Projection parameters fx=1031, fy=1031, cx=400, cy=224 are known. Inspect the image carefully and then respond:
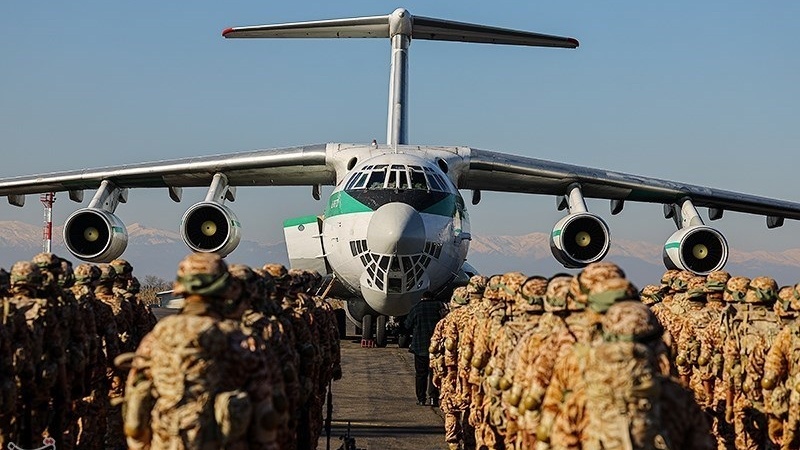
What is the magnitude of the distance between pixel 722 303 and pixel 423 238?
566cm

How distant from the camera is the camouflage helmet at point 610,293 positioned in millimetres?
4289

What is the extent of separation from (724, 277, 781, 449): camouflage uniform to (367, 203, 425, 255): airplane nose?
20.6 feet

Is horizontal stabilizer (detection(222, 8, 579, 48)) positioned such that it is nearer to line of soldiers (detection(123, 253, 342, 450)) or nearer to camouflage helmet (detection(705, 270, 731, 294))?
camouflage helmet (detection(705, 270, 731, 294))

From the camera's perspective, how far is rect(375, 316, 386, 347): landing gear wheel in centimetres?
2017

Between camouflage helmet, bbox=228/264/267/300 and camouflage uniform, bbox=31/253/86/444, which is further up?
camouflage helmet, bbox=228/264/267/300

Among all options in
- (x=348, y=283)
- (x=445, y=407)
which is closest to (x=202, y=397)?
(x=445, y=407)

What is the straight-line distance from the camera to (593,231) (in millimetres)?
17547

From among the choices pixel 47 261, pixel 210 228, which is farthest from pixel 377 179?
pixel 47 261

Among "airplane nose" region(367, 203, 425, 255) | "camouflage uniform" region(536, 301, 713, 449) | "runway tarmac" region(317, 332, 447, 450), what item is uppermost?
"airplane nose" region(367, 203, 425, 255)

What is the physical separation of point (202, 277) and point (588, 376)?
1.70 m

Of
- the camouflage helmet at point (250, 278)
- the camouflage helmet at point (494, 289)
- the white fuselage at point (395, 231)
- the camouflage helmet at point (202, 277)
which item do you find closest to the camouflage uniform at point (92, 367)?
the camouflage helmet at point (250, 278)

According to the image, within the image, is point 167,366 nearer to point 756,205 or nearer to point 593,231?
point 593,231

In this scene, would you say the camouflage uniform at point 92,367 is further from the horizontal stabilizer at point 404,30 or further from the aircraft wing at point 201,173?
the horizontal stabilizer at point 404,30

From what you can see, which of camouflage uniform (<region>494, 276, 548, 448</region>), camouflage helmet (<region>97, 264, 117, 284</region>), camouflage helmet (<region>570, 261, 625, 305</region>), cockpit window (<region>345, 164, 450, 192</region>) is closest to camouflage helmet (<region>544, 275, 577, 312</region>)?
camouflage uniform (<region>494, 276, 548, 448</region>)
